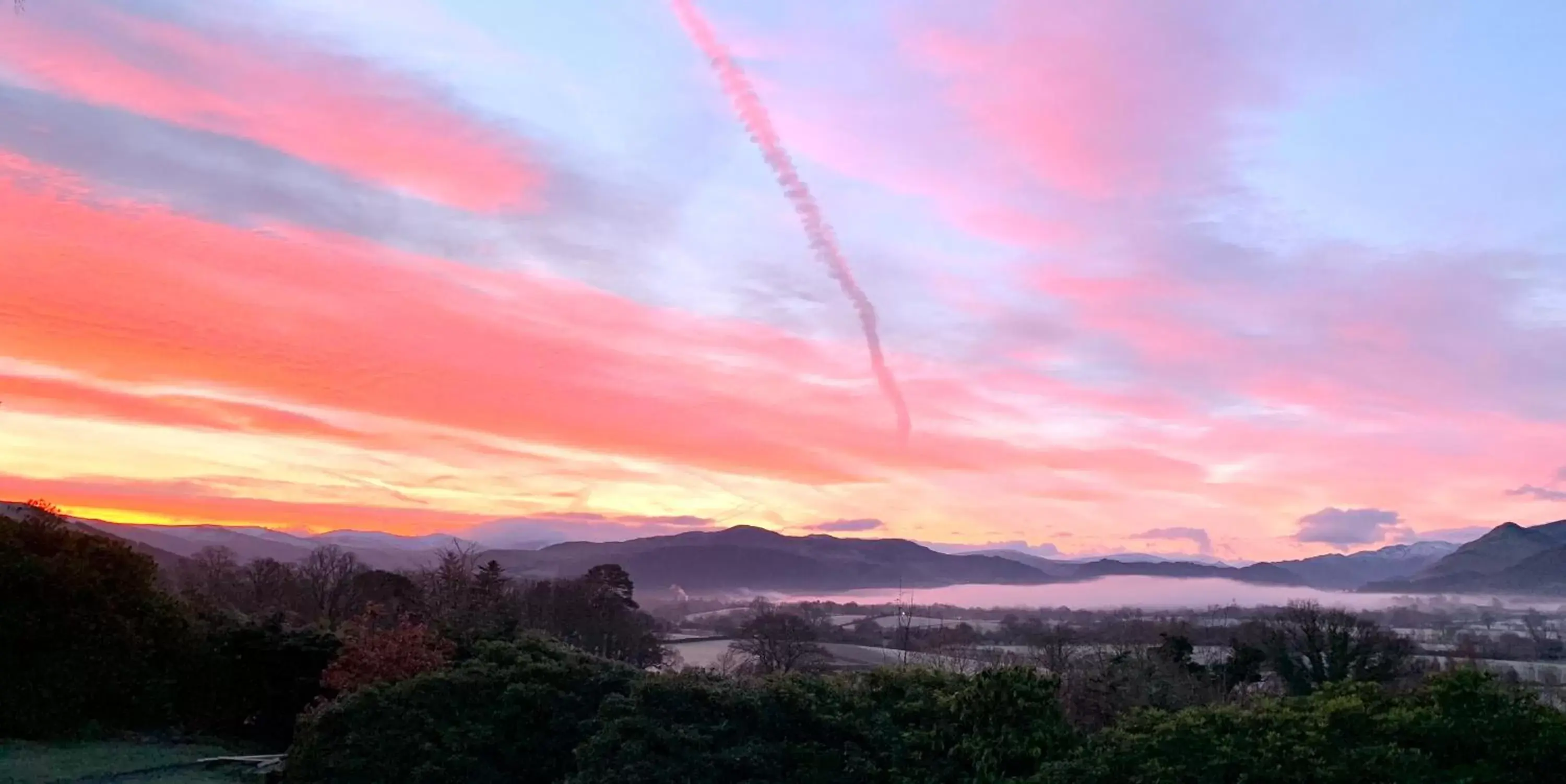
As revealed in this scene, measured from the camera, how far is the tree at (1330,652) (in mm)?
27156

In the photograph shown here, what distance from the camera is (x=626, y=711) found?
11750 mm

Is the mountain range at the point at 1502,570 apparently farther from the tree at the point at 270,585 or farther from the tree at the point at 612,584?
the tree at the point at 270,585

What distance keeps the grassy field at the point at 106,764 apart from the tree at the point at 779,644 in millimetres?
13986

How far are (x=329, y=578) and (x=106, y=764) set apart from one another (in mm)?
29163

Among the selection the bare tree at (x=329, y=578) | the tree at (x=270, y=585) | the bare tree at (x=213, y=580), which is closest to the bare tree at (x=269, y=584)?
the tree at (x=270, y=585)

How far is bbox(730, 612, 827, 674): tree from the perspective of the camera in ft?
108

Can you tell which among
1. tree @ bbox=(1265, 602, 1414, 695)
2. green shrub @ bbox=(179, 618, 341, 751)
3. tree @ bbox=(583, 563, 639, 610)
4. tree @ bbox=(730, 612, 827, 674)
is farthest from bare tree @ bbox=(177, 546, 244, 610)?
tree @ bbox=(1265, 602, 1414, 695)

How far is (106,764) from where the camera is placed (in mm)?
13516

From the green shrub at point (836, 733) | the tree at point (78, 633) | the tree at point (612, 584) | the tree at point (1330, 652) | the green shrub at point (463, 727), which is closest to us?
the green shrub at point (836, 733)

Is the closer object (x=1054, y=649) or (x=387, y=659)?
(x=387, y=659)

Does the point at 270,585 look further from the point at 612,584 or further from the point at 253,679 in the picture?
the point at 253,679

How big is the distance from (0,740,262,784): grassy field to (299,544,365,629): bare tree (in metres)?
12.3

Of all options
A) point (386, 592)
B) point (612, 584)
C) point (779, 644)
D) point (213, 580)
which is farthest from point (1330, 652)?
point (213, 580)

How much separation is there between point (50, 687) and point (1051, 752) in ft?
47.1
